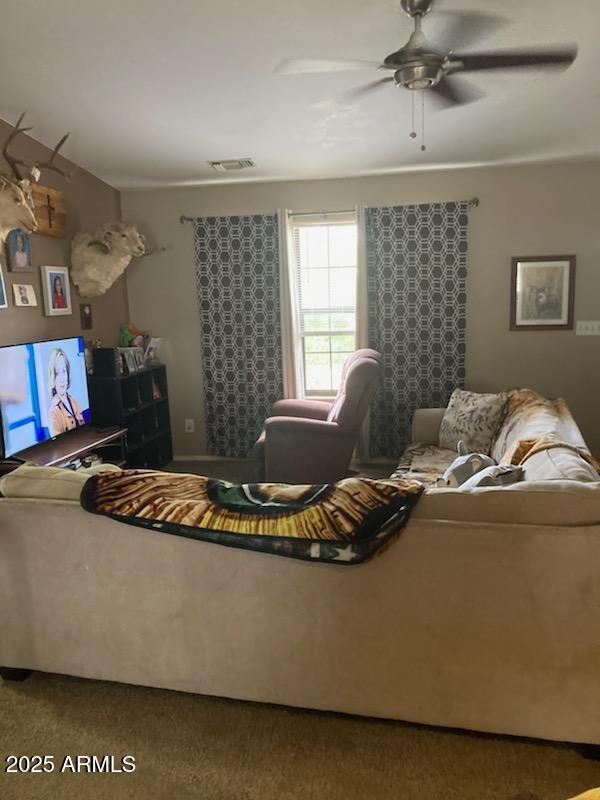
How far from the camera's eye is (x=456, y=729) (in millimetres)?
1797

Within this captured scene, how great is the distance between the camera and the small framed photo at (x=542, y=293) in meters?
4.30

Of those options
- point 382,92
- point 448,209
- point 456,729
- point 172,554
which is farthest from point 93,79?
point 456,729

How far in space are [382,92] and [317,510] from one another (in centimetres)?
230

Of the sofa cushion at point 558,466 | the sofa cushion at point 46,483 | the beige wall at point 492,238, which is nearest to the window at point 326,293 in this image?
the beige wall at point 492,238

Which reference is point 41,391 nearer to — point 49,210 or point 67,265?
point 67,265

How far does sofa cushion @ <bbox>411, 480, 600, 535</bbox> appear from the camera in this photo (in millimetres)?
1557

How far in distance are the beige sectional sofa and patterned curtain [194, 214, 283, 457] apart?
9.78 feet

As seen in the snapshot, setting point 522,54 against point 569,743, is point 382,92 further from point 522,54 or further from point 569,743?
point 569,743

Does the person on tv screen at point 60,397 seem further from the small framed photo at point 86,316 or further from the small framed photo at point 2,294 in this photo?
the small framed photo at point 86,316

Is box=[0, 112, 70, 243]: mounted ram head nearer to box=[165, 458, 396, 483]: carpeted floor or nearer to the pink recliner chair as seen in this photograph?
the pink recliner chair

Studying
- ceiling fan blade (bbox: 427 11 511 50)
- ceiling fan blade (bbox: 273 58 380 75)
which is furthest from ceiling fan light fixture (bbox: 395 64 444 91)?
ceiling fan blade (bbox: 427 11 511 50)

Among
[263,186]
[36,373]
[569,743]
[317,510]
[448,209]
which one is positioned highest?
[263,186]

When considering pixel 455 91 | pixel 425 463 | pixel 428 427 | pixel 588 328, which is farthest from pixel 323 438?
pixel 588 328

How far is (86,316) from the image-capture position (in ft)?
13.9
